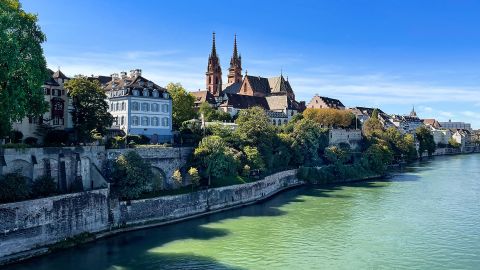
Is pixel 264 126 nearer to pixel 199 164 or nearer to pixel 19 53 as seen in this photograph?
pixel 199 164

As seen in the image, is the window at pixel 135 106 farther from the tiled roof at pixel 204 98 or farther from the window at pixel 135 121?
the tiled roof at pixel 204 98

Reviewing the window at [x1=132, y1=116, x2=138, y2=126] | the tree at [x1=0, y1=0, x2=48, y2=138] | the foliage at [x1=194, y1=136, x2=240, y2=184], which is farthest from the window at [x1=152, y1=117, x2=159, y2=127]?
the tree at [x1=0, y1=0, x2=48, y2=138]

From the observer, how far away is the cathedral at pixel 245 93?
2987 inches

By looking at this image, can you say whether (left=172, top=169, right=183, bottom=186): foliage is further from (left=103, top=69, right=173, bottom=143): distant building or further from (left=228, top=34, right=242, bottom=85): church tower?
(left=228, top=34, right=242, bottom=85): church tower

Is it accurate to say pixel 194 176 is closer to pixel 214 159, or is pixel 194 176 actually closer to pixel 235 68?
pixel 214 159

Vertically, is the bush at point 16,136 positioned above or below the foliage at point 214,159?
above

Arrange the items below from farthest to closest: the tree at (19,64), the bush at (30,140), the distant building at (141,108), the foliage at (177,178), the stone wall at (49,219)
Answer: the distant building at (141,108), the foliage at (177,178), the bush at (30,140), the stone wall at (49,219), the tree at (19,64)

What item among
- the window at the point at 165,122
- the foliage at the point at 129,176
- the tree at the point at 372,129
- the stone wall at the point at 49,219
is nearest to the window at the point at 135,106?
the window at the point at 165,122

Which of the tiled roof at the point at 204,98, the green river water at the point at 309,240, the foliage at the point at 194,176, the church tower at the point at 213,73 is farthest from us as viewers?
the church tower at the point at 213,73

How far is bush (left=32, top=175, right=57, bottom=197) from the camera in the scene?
2891 cm

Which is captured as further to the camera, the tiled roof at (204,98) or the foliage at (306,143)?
the tiled roof at (204,98)

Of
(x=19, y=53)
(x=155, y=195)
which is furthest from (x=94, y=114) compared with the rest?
(x=19, y=53)

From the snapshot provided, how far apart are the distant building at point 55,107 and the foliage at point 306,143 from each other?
28.3m

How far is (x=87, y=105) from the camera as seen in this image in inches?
1492
